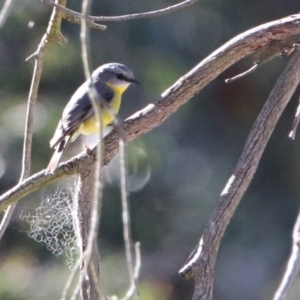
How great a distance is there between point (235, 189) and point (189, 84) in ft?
1.50

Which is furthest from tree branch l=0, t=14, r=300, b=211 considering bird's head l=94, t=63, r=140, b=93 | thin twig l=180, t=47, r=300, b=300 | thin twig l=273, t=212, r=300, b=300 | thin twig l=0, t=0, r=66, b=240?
bird's head l=94, t=63, r=140, b=93

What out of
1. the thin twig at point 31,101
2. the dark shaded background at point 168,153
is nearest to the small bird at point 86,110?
the thin twig at point 31,101

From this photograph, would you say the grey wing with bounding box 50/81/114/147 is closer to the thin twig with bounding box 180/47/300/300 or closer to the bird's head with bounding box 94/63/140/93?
the bird's head with bounding box 94/63/140/93

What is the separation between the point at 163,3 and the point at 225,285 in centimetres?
276

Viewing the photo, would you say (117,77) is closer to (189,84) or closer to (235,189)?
(189,84)

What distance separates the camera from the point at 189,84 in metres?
3.18

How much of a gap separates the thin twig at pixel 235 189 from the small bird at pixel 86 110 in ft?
3.54

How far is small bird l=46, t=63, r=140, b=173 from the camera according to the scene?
14.4ft

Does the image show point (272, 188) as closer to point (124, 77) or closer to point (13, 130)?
point (13, 130)

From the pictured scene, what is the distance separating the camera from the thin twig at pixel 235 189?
288cm

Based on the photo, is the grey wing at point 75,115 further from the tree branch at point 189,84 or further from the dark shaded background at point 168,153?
the dark shaded background at point 168,153

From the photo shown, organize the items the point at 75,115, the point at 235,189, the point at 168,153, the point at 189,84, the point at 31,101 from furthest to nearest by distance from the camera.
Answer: the point at 168,153, the point at 75,115, the point at 31,101, the point at 189,84, the point at 235,189

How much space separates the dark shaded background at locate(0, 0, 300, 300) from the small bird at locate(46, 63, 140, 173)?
175cm

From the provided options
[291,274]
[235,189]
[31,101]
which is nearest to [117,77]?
[31,101]
